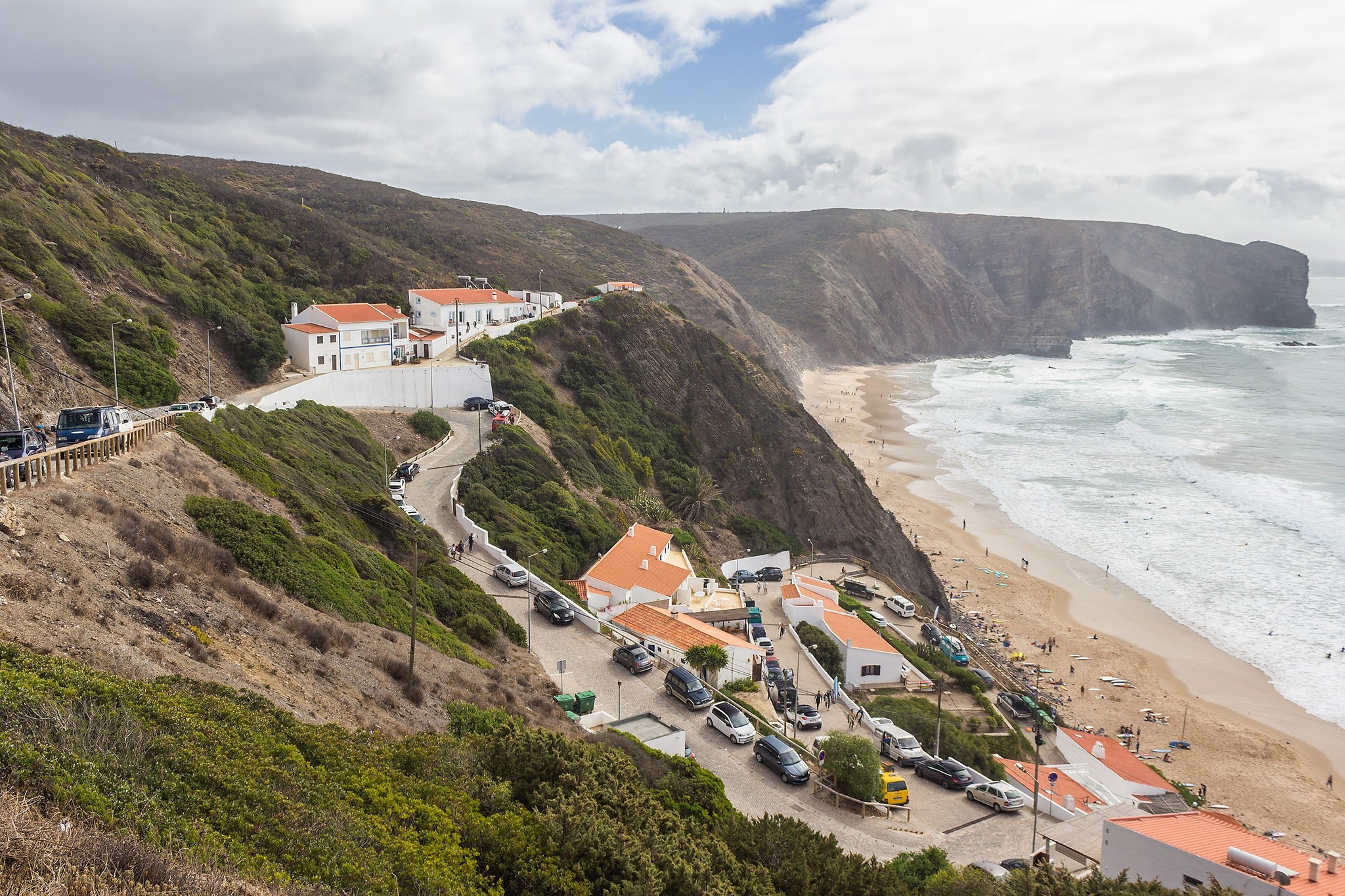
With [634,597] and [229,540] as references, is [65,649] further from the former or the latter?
[634,597]

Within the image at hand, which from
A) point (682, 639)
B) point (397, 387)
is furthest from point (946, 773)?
point (397, 387)

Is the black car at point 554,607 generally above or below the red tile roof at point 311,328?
below

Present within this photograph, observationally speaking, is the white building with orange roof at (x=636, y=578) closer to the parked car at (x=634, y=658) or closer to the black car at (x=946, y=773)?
the parked car at (x=634, y=658)

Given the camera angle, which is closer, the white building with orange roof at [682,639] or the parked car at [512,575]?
the white building with orange roof at [682,639]

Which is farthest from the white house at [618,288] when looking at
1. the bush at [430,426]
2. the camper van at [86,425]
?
the camper van at [86,425]

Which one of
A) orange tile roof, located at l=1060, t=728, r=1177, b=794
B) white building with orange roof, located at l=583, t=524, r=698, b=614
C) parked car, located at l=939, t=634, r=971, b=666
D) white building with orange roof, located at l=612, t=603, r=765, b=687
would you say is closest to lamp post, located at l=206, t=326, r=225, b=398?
white building with orange roof, located at l=583, t=524, r=698, b=614

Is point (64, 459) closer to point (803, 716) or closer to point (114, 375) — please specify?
point (114, 375)

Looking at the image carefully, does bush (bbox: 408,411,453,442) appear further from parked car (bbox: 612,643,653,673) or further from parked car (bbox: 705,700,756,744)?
parked car (bbox: 705,700,756,744)
